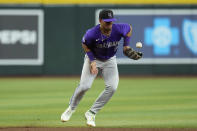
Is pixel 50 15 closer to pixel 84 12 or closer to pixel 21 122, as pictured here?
pixel 84 12

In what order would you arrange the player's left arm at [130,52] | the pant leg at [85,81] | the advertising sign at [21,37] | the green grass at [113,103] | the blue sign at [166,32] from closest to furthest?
the player's left arm at [130,52], the pant leg at [85,81], the green grass at [113,103], the advertising sign at [21,37], the blue sign at [166,32]

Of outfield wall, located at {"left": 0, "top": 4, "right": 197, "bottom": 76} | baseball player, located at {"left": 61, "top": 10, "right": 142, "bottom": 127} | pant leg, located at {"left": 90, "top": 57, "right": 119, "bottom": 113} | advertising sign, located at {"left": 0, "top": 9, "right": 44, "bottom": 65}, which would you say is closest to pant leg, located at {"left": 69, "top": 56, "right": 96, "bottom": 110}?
baseball player, located at {"left": 61, "top": 10, "right": 142, "bottom": 127}

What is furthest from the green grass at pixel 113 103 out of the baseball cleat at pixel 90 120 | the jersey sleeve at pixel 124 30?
the jersey sleeve at pixel 124 30

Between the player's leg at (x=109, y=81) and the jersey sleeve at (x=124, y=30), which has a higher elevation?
the jersey sleeve at (x=124, y=30)

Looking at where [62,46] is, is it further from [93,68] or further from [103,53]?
[93,68]

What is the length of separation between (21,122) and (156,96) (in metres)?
4.65

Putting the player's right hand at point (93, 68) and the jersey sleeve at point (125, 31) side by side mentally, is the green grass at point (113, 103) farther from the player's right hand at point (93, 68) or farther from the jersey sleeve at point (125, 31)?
the jersey sleeve at point (125, 31)

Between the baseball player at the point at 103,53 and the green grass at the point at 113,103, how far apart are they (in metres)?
0.76

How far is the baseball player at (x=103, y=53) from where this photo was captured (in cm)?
832

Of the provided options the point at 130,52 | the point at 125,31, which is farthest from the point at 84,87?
the point at 125,31

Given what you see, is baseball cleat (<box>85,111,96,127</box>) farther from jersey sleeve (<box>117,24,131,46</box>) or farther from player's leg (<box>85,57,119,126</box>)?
jersey sleeve (<box>117,24,131,46</box>)

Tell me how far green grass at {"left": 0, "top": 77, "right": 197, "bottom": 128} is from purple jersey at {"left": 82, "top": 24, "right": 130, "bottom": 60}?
137 cm

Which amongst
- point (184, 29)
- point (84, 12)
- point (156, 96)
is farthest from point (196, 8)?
point (156, 96)

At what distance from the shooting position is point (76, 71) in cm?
1809
